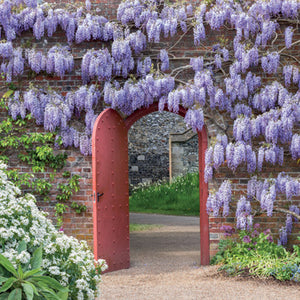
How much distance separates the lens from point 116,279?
20.1ft

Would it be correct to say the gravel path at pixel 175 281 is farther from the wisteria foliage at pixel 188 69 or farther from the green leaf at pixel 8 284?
the green leaf at pixel 8 284

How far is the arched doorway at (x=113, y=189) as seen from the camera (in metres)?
6.34

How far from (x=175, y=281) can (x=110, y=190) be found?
1360 mm

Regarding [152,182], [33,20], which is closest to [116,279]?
[33,20]

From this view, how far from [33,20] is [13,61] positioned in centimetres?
59

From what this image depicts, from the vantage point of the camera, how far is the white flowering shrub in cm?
340

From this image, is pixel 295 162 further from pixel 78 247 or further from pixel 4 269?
pixel 4 269

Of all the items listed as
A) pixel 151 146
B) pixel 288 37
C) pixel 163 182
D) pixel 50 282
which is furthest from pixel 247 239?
pixel 151 146

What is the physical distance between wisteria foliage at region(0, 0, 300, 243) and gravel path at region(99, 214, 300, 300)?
0.88m

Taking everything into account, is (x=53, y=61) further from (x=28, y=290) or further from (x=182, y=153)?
(x=182, y=153)

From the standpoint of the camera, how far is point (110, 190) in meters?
6.56

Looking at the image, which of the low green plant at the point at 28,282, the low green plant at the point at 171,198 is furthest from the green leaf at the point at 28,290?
the low green plant at the point at 171,198

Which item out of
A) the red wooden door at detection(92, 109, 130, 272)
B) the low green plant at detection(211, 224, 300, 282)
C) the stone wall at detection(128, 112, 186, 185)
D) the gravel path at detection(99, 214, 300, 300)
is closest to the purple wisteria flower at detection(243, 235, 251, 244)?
the low green plant at detection(211, 224, 300, 282)

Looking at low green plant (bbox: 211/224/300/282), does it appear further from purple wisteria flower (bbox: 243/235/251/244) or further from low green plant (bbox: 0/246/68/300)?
low green plant (bbox: 0/246/68/300)
